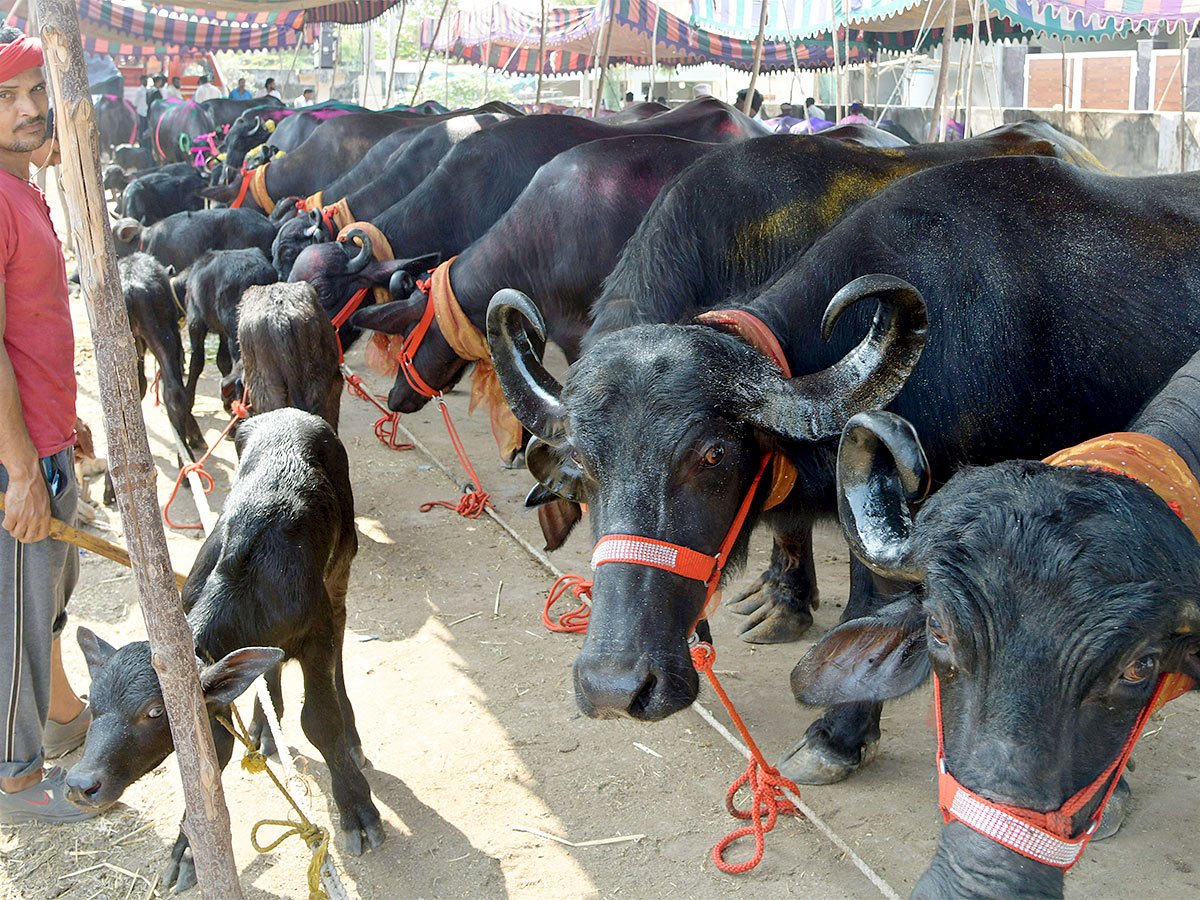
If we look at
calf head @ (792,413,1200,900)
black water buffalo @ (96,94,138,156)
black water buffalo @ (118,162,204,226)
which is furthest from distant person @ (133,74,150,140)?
calf head @ (792,413,1200,900)

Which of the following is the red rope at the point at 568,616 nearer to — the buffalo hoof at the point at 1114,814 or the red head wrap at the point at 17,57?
the buffalo hoof at the point at 1114,814

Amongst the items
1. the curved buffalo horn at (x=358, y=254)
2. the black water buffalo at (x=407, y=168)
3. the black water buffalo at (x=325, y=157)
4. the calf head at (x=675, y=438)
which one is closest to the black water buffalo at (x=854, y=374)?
the calf head at (x=675, y=438)

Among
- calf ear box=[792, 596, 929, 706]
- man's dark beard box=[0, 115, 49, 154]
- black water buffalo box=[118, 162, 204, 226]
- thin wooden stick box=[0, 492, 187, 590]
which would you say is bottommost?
black water buffalo box=[118, 162, 204, 226]

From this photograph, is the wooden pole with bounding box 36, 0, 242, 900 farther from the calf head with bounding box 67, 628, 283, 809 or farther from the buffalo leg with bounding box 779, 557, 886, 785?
the buffalo leg with bounding box 779, 557, 886, 785

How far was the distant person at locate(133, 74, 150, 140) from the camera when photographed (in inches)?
866

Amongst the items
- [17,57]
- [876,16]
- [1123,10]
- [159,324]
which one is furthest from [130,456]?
[1123,10]

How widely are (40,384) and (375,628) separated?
6.24ft

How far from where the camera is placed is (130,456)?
213cm

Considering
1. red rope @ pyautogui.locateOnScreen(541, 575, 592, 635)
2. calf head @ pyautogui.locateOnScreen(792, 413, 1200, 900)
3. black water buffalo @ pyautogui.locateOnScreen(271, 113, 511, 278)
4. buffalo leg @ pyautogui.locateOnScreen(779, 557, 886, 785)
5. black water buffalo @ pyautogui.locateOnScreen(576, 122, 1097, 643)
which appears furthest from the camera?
black water buffalo @ pyautogui.locateOnScreen(271, 113, 511, 278)

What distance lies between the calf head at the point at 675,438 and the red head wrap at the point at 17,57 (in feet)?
5.70

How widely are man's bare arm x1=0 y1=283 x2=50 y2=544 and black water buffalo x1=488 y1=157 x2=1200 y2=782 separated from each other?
1375 mm

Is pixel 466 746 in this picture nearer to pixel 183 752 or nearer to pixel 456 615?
pixel 456 615

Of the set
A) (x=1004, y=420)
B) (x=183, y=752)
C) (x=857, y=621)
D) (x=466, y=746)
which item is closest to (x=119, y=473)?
(x=183, y=752)

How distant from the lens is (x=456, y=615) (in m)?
4.65
